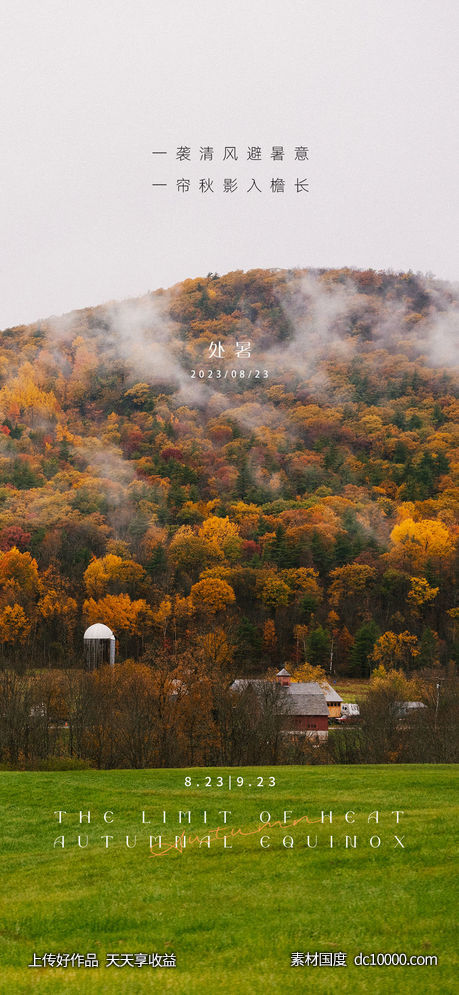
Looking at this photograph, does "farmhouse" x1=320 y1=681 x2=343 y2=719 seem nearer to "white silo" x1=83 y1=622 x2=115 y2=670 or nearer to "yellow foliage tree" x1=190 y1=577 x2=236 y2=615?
"white silo" x1=83 y1=622 x2=115 y2=670

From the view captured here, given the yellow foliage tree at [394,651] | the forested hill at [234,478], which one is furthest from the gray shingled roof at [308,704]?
the yellow foliage tree at [394,651]

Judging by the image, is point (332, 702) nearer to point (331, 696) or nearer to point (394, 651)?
point (331, 696)

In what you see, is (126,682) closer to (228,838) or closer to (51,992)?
(228,838)

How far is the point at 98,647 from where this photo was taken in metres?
49.8

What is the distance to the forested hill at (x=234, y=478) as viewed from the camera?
69188mm

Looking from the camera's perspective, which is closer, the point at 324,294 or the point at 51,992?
the point at 51,992

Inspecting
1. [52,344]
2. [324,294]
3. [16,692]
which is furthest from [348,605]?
[324,294]

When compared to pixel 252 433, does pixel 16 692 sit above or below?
below

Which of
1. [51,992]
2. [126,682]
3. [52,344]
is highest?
[52,344]

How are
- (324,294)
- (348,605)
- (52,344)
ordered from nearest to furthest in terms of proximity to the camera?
(348,605), (52,344), (324,294)

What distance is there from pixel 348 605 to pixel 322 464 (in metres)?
30.0

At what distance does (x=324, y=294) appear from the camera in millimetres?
165875

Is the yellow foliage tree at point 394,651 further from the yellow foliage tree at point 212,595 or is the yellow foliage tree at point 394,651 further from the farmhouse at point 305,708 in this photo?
the farmhouse at point 305,708

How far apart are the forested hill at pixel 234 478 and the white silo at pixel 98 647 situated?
7.82m
